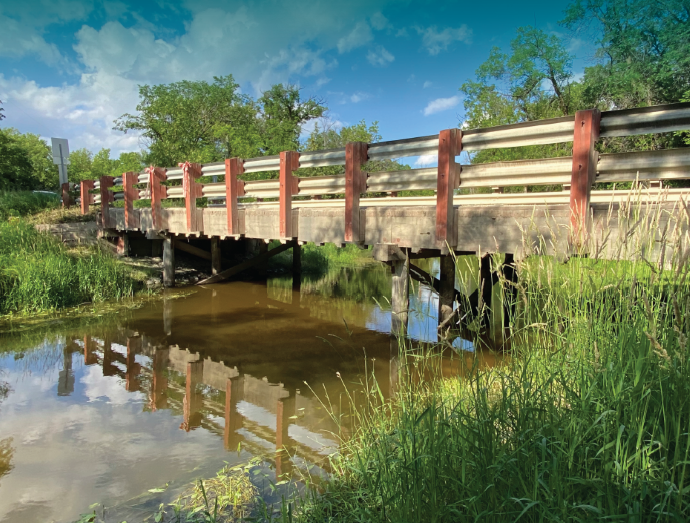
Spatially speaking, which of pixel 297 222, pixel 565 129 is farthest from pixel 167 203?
pixel 565 129

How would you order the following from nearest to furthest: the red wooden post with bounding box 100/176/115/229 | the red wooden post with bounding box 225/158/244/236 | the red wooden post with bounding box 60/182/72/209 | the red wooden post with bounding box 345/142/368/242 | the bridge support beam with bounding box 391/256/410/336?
1. the red wooden post with bounding box 345/142/368/242
2. the bridge support beam with bounding box 391/256/410/336
3. the red wooden post with bounding box 225/158/244/236
4. the red wooden post with bounding box 100/176/115/229
5. the red wooden post with bounding box 60/182/72/209

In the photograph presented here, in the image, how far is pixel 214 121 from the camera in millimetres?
32062

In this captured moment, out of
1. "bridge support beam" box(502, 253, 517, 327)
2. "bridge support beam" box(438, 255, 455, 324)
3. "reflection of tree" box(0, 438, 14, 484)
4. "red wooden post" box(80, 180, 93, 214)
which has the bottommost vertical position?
"reflection of tree" box(0, 438, 14, 484)

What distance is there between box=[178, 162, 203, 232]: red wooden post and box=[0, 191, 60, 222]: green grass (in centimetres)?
903

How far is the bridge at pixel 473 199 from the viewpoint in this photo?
173 inches

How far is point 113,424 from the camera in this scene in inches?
200

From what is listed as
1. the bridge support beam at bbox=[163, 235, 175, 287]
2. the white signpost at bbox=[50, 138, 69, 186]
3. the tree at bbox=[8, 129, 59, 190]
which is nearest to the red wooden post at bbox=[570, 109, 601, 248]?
the bridge support beam at bbox=[163, 235, 175, 287]

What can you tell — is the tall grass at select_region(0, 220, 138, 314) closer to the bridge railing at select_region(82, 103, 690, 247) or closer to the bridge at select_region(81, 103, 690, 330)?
the bridge at select_region(81, 103, 690, 330)

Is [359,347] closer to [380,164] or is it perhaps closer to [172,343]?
[172,343]

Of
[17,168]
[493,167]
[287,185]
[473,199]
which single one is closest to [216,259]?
[287,185]

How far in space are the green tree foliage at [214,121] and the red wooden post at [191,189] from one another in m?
14.7

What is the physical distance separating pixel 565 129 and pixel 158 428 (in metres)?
5.50

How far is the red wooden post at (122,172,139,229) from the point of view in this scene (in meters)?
13.6

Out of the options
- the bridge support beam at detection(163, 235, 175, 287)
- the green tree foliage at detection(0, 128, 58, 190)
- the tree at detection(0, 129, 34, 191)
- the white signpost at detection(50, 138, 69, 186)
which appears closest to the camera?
the bridge support beam at detection(163, 235, 175, 287)
